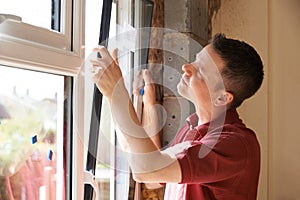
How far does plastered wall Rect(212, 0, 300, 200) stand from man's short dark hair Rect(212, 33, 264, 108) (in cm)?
73

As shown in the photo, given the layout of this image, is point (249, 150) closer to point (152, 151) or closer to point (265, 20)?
point (152, 151)

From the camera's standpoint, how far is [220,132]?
135 cm

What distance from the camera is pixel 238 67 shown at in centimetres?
137

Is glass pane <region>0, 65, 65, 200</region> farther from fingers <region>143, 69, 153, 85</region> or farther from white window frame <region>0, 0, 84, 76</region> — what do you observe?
fingers <region>143, 69, 153, 85</region>

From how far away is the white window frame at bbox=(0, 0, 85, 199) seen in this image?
108 cm

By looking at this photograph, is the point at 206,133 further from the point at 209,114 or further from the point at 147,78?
the point at 147,78

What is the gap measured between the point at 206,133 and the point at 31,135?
20.7 inches

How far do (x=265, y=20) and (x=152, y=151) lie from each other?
1.55 meters

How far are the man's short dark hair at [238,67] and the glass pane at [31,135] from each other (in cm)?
49

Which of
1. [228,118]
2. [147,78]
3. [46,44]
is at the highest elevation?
[46,44]

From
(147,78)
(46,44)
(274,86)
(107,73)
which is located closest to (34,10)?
(46,44)

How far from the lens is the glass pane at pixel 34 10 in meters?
1.13

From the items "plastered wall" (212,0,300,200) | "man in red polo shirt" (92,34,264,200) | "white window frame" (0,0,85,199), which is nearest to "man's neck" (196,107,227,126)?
"man in red polo shirt" (92,34,264,200)

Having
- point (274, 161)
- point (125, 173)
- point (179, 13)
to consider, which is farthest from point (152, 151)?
point (274, 161)
